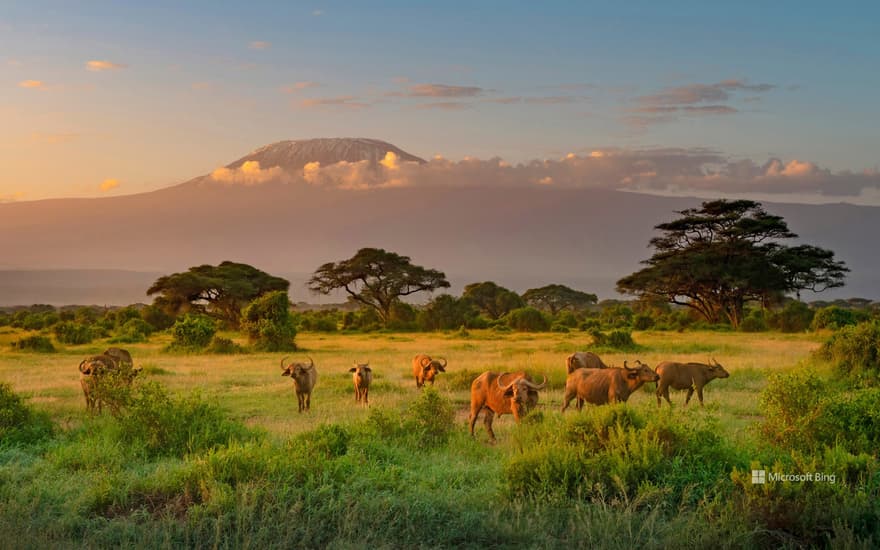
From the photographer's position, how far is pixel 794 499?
705 centimetres

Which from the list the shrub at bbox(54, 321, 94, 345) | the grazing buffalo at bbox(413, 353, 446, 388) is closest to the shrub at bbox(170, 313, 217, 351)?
the shrub at bbox(54, 321, 94, 345)

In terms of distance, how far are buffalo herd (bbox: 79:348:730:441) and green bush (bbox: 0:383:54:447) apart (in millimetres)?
928

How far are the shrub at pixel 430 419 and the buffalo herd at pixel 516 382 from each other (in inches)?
16.3

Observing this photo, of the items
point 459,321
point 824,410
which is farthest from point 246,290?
point 824,410

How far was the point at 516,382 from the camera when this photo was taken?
35.2 ft

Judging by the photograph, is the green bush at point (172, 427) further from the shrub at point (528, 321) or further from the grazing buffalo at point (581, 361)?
the shrub at point (528, 321)

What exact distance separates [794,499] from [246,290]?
49181 millimetres

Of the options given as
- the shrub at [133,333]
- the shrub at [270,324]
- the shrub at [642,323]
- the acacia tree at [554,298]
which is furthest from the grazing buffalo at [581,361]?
the acacia tree at [554,298]

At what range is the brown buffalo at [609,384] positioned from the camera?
1284cm

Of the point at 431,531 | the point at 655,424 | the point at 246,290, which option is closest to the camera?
the point at 431,531

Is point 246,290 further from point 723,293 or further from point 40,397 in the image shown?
point 40,397

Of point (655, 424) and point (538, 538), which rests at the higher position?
point (655, 424)

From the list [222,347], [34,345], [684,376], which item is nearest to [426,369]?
[684,376]

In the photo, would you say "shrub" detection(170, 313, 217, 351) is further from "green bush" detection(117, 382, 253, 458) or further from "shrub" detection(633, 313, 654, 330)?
"shrub" detection(633, 313, 654, 330)
